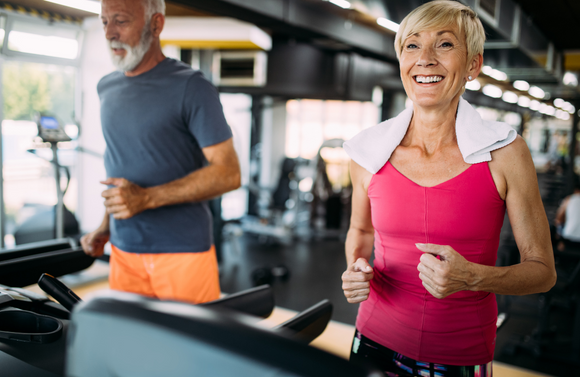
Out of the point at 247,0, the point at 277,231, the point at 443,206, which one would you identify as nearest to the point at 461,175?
the point at 443,206

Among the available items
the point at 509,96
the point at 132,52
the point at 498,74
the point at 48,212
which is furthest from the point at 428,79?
the point at 509,96

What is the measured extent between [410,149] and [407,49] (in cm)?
24

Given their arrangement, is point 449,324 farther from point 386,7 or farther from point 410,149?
point 386,7

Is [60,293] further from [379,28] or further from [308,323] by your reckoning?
[379,28]

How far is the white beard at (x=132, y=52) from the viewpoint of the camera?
1434 millimetres

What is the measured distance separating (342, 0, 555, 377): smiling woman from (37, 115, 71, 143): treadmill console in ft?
12.2

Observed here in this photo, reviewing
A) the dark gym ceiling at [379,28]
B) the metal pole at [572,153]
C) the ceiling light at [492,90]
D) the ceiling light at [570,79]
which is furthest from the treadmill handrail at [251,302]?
the ceiling light at [492,90]

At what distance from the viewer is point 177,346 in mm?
469

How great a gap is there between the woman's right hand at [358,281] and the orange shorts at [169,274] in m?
0.60

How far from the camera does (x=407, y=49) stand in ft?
3.48

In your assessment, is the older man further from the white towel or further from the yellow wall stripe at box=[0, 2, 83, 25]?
the yellow wall stripe at box=[0, 2, 83, 25]

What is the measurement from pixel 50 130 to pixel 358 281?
3.90m

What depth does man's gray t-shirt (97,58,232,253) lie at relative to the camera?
140cm

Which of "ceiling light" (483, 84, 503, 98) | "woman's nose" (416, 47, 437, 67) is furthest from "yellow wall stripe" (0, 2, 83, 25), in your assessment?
"ceiling light" (483, 84, 503, 98)
